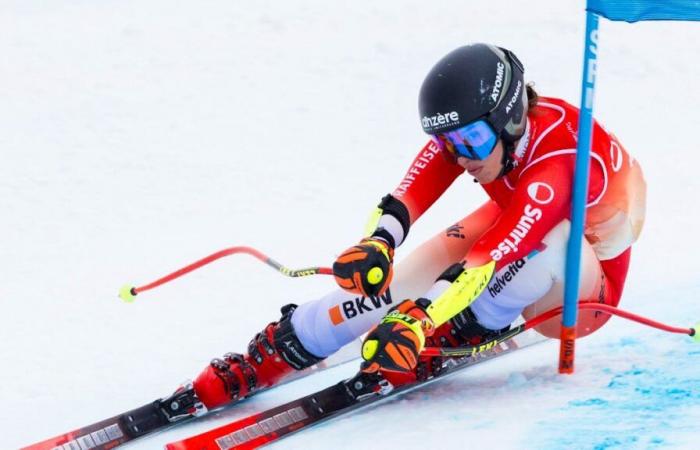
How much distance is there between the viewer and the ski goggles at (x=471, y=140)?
4102 mm

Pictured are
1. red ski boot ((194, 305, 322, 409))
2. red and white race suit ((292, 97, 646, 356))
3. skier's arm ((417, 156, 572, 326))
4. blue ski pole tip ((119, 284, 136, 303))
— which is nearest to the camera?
skier's arm ((417, 156, 572, 326))

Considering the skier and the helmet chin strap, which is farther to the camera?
the helmet chin strap

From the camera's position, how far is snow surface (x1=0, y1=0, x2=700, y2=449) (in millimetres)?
4344

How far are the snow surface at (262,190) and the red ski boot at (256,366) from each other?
0.11 meters

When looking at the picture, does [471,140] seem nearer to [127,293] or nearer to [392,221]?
[392,221]

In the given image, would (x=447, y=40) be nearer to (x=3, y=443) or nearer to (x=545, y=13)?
(x=545, y=13)

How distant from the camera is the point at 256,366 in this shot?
4.59 m

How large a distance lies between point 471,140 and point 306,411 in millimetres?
1170

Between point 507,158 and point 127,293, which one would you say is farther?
point 127,293

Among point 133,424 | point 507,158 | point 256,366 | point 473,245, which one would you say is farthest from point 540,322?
point 133,424

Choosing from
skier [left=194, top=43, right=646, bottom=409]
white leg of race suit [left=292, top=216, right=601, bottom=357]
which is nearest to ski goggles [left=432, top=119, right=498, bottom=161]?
skier [left=194, top=43, right=646, bottom=409]

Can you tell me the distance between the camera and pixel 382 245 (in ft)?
14.1

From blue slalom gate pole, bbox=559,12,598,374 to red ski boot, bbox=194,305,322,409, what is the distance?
983mm

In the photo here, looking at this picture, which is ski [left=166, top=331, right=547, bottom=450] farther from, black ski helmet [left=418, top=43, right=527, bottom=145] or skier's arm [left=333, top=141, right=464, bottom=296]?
black ski helmet [left=418, top=43, right=527, bottom=145]
